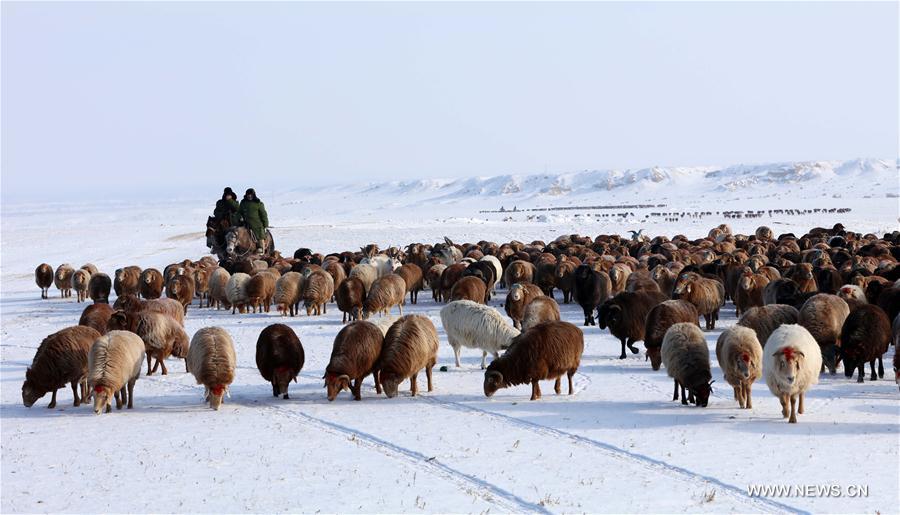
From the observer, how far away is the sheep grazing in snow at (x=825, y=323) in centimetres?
1251

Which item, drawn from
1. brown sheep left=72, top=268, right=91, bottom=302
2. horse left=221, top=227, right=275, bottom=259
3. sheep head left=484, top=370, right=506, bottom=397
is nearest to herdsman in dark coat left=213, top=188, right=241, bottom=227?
horse left=221, top=227, right=275, bottom=259

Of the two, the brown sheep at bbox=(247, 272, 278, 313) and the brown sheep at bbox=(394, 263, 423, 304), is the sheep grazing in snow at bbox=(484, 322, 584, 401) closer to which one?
the brown sheep at bbox=(394, 263, 423, 304)

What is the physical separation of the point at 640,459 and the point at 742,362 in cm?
235

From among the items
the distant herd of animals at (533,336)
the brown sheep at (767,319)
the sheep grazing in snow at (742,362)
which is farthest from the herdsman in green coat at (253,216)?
the sheep grazing in snow at (742,362)

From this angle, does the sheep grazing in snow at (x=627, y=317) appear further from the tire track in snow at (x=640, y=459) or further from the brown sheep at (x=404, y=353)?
the tire track in snow at (x=640, y=459)

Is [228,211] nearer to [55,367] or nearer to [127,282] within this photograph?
[127,282]

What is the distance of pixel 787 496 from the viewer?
A: 7.75 meters

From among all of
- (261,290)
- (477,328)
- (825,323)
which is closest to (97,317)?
(477,328)

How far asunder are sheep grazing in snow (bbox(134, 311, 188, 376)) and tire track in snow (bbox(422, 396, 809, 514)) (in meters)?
4.44

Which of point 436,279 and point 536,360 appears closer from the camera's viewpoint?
point 536,360

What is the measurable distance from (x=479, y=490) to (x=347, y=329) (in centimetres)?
445

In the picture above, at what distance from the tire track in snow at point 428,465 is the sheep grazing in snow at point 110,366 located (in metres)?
1.72

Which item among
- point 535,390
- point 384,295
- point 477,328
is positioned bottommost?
point 535,390

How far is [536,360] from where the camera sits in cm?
1144
